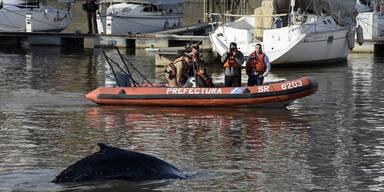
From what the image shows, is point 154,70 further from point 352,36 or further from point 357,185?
point 357,185

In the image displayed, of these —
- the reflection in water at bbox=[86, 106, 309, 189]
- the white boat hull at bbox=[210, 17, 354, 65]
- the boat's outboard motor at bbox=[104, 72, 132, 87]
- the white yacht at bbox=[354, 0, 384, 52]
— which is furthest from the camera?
the white yacht at bbox=[354, 0, 384, 52]

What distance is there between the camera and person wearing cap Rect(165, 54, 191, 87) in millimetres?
18516

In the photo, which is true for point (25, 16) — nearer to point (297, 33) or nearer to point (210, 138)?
point (297, 33)

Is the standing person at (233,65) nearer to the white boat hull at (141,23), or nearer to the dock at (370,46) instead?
the dock at (370,46)

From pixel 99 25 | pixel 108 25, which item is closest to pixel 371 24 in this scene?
pixel 108 25

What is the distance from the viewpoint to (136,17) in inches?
1718

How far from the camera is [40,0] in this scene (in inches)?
1820

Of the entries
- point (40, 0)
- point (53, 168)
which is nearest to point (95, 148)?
point (53, 168)

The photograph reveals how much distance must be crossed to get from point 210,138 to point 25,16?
103 feet

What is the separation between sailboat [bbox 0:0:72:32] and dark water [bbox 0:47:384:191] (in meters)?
20.4

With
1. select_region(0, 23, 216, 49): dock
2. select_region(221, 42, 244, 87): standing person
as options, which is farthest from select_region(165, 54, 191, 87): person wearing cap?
select_region(0, 23, 216, 49): dock

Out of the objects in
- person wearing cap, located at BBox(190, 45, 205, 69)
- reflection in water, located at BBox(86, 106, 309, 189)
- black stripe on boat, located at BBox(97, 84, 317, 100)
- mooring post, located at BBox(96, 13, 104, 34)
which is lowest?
reflection in water, located at BBox(86, 106, 309, 189)

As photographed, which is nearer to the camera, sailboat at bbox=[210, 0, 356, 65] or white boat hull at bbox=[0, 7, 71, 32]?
sailboat at bbox=[210, 0, 356, 65]

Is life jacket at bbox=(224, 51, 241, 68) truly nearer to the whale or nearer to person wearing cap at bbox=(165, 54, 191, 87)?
person wearing cap at bbox=(165, 54, 191, 87)
